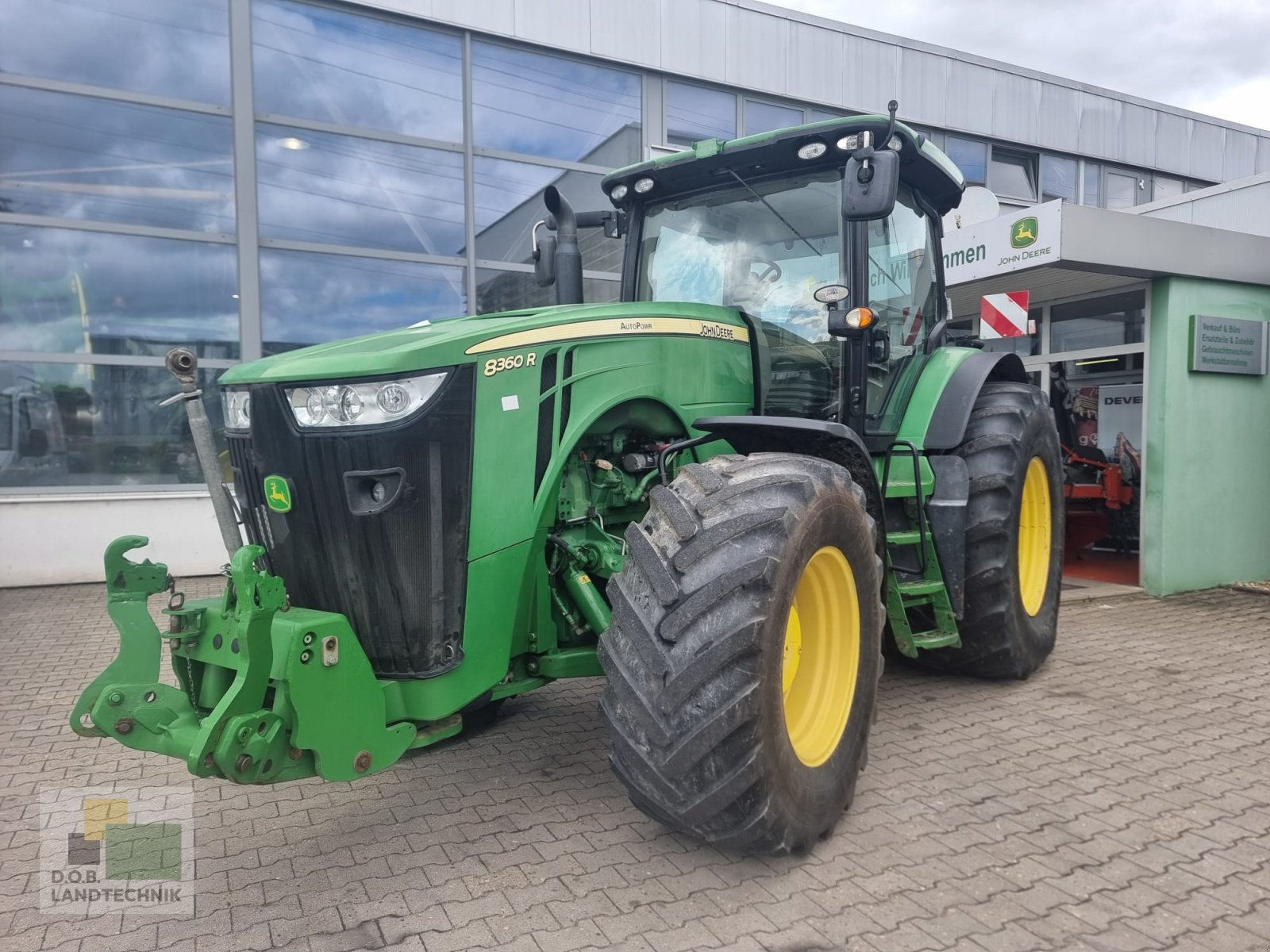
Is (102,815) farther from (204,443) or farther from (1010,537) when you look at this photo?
(1010,537)

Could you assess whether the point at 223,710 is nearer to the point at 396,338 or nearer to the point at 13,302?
the point at 396,338

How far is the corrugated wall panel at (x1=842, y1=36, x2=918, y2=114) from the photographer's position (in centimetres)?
1060

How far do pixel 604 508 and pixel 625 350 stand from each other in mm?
569

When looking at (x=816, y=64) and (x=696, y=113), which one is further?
(x=816, y=64)

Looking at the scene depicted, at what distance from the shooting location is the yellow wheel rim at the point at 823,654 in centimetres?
294

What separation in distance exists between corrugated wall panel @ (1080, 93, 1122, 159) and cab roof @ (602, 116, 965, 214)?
10591mm

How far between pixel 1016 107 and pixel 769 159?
33.9ft

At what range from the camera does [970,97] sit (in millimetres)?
11742

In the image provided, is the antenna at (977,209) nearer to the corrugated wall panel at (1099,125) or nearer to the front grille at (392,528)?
the corrugated wall panel at (1099,125)

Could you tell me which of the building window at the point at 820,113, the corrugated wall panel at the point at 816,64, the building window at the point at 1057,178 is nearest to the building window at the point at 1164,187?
the building window at the point at 1057,178

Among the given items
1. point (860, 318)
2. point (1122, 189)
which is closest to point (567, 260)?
point (860, 318)

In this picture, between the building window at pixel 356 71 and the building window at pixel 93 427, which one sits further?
the building window at pixel 356 71

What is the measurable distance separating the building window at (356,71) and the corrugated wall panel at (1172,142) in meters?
11.3

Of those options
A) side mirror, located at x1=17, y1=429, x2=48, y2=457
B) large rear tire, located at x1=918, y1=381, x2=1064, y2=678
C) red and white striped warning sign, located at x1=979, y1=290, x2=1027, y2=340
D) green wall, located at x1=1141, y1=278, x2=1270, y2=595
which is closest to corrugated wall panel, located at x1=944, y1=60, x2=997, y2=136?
green wall, located at x1=1141, y1=278, x2=1270, y2=595
